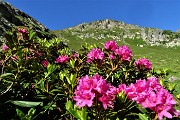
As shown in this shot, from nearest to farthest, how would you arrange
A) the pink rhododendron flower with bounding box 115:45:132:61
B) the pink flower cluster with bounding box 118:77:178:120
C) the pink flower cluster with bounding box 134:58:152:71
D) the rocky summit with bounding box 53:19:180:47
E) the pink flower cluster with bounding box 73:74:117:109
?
the pink flower cluster with bounding box 118:77:178:120 → the pink flower cluster with bounding box 73:74:117:109 → the pink rhododendron flower with bounding box 115:45:132:61 → the pink flower cluster with bounding box 134:58:152:71 → the rocky summit with bounding box 53:19:180:47

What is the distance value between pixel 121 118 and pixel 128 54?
1.84m

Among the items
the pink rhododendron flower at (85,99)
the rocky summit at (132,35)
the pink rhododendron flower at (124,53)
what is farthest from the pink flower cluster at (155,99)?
the rocky summit at (132,35)

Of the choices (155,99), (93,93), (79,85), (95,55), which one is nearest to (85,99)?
(93,93)

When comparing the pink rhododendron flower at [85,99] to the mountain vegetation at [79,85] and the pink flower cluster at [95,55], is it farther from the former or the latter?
the pink flower cluster at [95,55]

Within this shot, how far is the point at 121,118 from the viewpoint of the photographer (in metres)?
3.14

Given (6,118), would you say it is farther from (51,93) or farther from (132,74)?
(132,74)

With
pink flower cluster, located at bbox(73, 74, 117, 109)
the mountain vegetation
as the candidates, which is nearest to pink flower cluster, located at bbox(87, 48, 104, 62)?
the mountain vegetation

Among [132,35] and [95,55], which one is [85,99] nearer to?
[95,55]

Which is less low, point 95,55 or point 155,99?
point 95,55

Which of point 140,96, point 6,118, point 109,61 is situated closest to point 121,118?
point 140,96

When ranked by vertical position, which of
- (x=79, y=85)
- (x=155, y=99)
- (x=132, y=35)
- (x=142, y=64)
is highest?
(x=132, y=35)

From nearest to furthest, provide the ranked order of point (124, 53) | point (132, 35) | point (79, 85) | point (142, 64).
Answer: point (79, 85) < point (124, 53) < point (142, 64) < point (132, 35)

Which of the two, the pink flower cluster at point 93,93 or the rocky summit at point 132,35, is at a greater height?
the rocky summit at point 132,35

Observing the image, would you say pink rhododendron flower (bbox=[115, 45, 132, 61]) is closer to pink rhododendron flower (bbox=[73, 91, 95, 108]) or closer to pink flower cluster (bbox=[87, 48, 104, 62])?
pink flower cluster (bbox=[87, 48, 104, 62])
